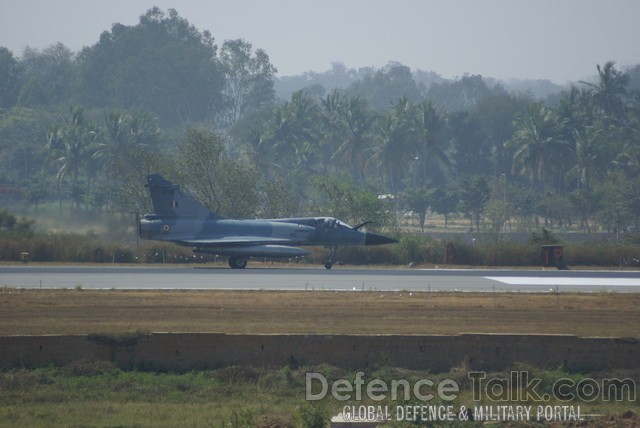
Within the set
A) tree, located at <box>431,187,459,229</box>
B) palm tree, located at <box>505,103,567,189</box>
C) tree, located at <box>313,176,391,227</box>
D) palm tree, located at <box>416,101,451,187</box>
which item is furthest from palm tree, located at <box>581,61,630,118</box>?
tree, located at <box>313,176,391,227</box>

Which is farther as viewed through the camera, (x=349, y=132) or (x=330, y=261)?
(x=349, y=132)

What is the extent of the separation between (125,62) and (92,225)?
88.7m

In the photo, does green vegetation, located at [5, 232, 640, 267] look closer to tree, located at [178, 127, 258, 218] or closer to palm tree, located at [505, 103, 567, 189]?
tree, located at [178, 127, 258, 218]

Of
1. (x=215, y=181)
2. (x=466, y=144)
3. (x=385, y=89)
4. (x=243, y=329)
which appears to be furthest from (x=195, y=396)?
(x=385, y=89)

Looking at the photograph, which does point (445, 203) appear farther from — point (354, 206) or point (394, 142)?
point (354, 206)

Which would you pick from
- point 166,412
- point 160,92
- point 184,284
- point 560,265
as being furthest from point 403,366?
point 160,92

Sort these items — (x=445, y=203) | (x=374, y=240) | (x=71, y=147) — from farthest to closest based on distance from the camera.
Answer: (x=445, y=203) < (x=71, y=147) < (x=374, y=240)

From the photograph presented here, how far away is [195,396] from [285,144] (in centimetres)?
7734

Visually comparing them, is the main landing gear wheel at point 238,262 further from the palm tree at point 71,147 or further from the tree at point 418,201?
the tree at point 418,201

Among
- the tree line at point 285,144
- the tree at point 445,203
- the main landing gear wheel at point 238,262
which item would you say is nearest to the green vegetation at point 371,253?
the main landing gear wheel at point 238,262

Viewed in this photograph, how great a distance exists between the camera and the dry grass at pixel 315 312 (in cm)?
2316

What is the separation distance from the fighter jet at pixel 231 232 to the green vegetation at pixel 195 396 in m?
18.7

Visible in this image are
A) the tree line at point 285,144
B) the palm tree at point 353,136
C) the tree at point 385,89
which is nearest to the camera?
the tree line at point 285,144

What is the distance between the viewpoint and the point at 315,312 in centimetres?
2575
